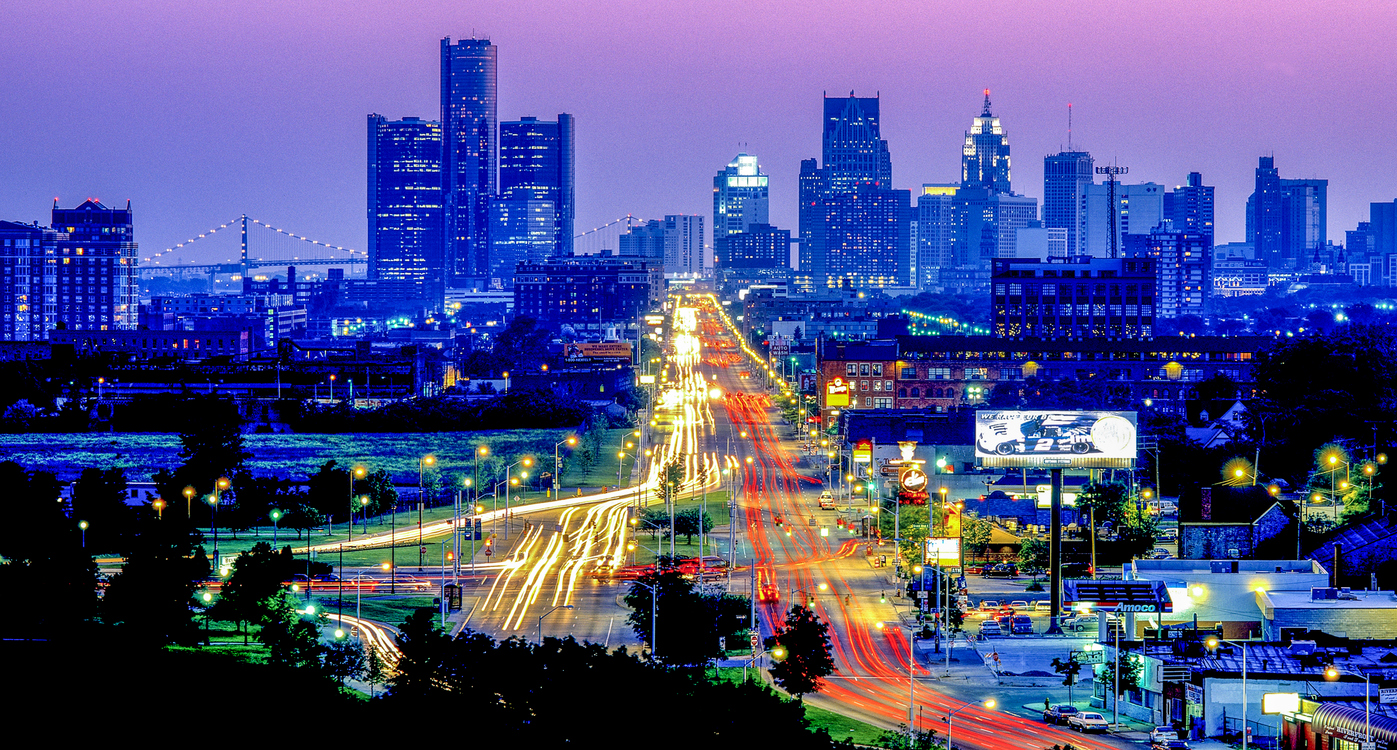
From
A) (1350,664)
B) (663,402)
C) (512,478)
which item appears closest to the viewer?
(1350,664)

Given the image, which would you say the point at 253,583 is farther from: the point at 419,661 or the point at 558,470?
the point at 558,470

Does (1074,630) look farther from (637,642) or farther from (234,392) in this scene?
(234,392)

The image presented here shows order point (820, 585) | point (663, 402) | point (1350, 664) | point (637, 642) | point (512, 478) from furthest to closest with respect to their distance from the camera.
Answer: point (663, 402)
point (512, 478)
point (820, 585)
point (637, 642)
point (1350, 664)

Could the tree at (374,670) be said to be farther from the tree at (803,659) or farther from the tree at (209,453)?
the tree at (209,453)

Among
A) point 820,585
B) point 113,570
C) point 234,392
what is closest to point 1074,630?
point 820,585

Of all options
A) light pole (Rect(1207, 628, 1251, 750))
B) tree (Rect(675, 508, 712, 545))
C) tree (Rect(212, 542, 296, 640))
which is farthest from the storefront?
tree (Rect(675, 508, 712, 545))

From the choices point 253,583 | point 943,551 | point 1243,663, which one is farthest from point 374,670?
point 943,551
